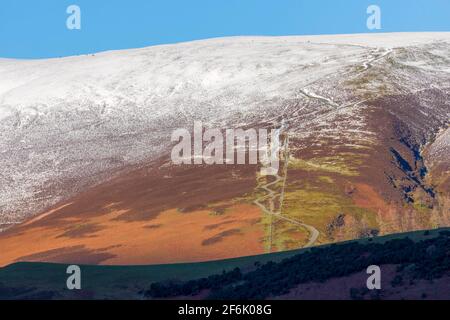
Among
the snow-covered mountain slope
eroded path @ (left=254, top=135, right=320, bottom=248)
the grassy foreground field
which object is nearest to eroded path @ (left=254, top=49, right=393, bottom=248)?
eroded path @ (left=254, top=135, right=320, bottom=248)

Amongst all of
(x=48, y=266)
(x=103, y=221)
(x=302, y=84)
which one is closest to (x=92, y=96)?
(x=302, y=84)

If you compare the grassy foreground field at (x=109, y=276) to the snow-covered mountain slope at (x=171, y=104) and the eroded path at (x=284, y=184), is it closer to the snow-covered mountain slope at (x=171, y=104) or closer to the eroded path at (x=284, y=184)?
the eroded path at (x=284, y=184)

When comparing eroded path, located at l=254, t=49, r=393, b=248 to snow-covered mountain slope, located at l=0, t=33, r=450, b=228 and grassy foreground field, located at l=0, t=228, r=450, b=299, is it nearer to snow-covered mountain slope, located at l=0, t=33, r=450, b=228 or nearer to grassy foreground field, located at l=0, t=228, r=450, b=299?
snow-covered mountain slope, located at l=0, t=33, r=450, b=228

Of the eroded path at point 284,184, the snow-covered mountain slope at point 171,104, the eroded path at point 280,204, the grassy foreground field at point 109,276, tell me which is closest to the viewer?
the grassy foreground field at point 109,276

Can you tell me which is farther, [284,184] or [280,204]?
[284,184]

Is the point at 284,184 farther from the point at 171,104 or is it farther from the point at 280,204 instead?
the point at 171,104

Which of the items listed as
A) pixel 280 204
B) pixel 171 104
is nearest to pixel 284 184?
pixel 280 204

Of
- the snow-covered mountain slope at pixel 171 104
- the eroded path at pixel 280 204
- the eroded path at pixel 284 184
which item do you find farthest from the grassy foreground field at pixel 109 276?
the snow-covered mountain slope at pixel 171 104
